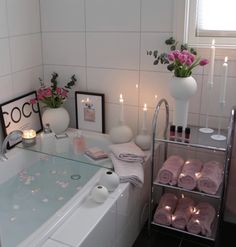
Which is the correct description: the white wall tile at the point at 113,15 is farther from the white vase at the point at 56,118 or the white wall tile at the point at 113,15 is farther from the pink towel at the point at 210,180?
the pink towel at the point at 210,180

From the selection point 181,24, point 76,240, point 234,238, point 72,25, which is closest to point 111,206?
point 76,240

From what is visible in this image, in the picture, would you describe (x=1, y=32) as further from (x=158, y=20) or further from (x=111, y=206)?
(x=111, y=206)

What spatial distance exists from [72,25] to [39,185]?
109cm

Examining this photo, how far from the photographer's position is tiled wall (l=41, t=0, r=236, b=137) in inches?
84.4

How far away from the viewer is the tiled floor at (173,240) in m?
2.13

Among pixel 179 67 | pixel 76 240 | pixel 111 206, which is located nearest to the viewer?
pixel 76 240

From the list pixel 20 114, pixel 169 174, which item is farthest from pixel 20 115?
pixel 169 174

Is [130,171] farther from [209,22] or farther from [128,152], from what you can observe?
[209,22]

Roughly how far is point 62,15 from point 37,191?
119 centimetres

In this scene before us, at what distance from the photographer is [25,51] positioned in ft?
7.75

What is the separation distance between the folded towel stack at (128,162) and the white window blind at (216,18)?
808 mm

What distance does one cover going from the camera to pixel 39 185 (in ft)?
6.86

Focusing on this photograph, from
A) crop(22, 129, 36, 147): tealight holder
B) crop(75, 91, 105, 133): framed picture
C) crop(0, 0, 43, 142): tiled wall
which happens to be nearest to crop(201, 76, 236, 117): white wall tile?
crop(75, 91, 105, 133): framed picture

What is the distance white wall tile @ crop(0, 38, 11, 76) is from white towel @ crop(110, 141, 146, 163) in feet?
2.71
